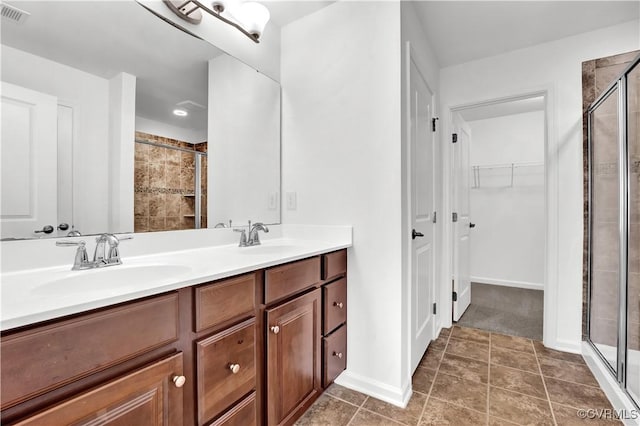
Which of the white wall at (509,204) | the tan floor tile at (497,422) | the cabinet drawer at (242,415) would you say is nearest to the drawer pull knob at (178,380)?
the cabinet drawer at (242,415)

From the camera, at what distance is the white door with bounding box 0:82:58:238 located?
0.97m

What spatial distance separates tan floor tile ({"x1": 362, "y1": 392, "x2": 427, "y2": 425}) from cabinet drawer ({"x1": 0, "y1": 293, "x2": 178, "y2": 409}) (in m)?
1.21

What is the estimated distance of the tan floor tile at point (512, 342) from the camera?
7.16 ft

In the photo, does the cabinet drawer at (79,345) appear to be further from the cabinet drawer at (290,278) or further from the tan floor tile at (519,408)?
the tan floor tile at (519,408)

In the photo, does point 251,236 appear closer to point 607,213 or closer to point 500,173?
point 607,213

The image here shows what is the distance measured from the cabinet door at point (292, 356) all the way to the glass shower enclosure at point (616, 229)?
1594mm

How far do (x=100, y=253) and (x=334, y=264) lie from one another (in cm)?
105

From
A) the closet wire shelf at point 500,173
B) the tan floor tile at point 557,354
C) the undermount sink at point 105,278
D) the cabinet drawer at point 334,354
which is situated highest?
the closet wire shelf at point 500,173

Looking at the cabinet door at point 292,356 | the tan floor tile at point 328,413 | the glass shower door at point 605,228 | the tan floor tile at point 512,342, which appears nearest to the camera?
the cabinet door at point 292,356

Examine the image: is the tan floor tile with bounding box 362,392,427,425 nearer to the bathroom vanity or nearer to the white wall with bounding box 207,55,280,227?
the bathroom vanity

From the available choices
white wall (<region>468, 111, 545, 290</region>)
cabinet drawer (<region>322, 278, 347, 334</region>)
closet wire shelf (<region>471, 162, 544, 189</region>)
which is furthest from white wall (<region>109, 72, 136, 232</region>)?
closet wire shelf (<region>471, 162, 544, 189</region>)

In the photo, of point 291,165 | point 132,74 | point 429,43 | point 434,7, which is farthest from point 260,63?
point 429,43

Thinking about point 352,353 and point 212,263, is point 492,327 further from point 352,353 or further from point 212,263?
point 212,263

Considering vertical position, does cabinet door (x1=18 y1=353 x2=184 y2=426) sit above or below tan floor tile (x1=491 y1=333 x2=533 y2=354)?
above
